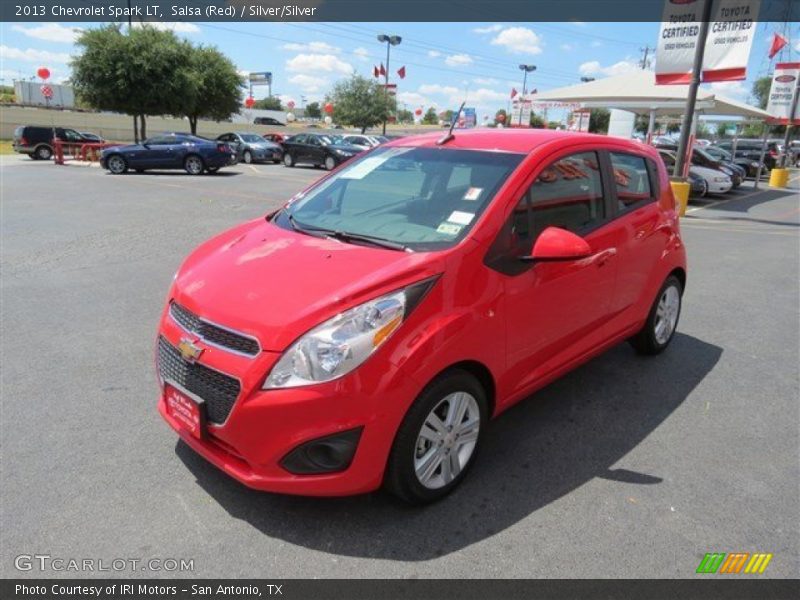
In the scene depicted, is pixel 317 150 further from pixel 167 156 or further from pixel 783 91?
pixel 783 91

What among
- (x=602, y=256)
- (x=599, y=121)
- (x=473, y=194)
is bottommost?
(x=602, y=256)

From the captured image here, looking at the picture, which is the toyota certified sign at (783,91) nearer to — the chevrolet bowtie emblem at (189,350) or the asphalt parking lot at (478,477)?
the asphalt parking lot at (478,477)

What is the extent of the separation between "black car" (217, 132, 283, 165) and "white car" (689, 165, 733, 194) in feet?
62.8

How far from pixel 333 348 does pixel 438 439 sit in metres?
0.76

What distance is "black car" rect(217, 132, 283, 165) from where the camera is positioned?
2898 centimetres

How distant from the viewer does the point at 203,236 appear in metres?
9.38

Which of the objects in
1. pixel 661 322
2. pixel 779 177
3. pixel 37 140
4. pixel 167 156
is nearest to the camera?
pixel 661 322

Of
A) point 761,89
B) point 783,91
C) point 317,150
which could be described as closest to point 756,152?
point 783,91

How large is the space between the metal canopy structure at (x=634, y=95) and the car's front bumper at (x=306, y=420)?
19.2 metres

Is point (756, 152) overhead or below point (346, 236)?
overhead

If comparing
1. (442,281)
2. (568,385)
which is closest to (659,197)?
(568,385)

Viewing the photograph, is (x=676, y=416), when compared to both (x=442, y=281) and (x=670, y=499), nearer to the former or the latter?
(x=670, y=499)

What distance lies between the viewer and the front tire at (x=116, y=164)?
20812 millimetres

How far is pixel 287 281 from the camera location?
8.96ft
